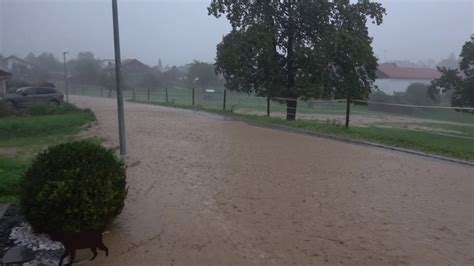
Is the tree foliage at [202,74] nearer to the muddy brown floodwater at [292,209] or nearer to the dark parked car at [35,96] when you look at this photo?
the dark parked car at [35,96]

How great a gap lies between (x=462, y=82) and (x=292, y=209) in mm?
24169

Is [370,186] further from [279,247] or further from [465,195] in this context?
[279,247]

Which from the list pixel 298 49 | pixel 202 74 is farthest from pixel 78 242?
pixel 202 74

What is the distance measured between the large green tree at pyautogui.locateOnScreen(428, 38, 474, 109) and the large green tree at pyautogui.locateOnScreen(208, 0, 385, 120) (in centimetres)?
730

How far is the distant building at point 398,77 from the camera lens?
7556 cm

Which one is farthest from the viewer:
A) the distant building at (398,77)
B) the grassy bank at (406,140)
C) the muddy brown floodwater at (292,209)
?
the distant building at (398,77)

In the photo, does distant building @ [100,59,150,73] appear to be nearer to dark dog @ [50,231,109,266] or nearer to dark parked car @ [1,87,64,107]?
dark parked car @ [1,87,64,107]

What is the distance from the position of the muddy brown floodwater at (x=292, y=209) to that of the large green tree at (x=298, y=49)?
9.96m

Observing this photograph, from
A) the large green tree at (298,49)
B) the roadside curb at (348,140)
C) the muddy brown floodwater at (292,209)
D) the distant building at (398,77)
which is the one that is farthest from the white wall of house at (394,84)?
the muddy brown floodwater at (292,209)

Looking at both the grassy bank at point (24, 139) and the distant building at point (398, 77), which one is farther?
the distant building at point (398, 77)

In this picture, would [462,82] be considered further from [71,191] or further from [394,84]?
[394,84]

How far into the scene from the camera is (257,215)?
6406 millimetres

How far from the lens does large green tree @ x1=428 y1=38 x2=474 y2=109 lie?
2684cm

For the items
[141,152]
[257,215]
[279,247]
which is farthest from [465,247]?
[141,152]
